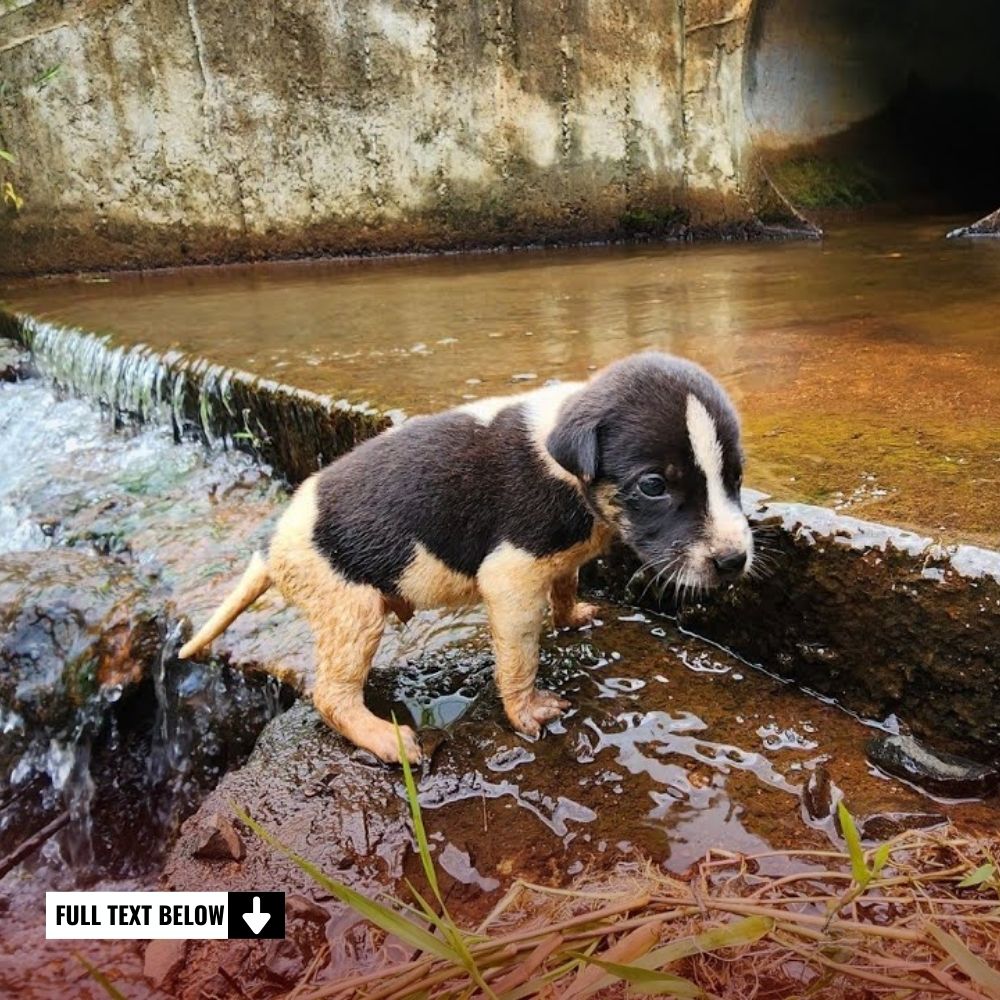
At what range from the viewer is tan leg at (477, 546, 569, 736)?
2.51 m

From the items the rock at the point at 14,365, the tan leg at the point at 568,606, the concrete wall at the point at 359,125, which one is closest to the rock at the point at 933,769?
the tan leg at the point at 568,606

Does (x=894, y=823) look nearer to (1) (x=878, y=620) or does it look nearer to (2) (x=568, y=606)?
(1) (x=878, y=620)

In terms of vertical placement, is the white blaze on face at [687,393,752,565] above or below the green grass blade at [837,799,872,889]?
above

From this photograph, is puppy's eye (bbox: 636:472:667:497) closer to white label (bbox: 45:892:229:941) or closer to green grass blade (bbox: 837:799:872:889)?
green grass blade (bbox: 837:799:872:889)

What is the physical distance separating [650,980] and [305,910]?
0.95 meters

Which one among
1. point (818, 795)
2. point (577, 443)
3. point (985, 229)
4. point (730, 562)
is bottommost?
point (818, 795)

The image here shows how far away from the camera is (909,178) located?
14.5 metres

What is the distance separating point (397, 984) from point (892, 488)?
192 cm

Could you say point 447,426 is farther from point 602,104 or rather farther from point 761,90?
point 761,90

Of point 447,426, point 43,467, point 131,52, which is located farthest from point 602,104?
point 447,426

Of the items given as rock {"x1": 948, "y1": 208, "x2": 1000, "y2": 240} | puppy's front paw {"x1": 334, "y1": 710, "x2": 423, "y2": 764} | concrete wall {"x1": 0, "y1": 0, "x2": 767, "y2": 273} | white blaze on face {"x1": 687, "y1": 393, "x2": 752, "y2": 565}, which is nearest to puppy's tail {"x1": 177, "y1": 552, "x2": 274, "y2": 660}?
puppy's front paw {"x1": 334, "y1": 710, "x2": 423, "y2": 764}

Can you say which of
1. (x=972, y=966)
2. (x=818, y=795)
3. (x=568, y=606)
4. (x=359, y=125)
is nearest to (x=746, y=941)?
(x=972, y=966)

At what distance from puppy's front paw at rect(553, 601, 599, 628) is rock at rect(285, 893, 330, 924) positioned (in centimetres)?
128

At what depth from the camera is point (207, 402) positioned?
5.19 meters
